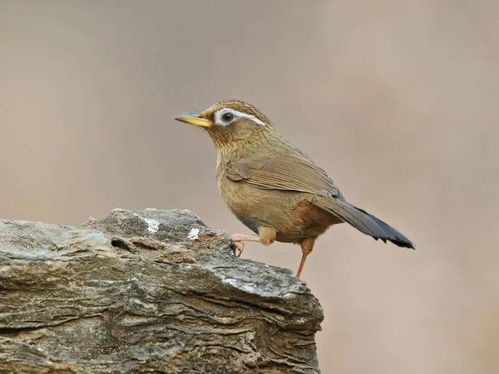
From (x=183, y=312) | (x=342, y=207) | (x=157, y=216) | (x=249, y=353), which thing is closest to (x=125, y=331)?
(x=183, y=312)

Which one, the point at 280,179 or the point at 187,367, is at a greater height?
the point at 280,179

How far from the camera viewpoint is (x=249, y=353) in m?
3.91

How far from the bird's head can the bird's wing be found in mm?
278

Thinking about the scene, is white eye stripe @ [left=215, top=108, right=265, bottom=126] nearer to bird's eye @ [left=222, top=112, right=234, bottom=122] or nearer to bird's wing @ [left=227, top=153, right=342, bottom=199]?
bird's eye @ [left=222, top=112, right=234, bottom=122]

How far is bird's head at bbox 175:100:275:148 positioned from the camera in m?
5.94

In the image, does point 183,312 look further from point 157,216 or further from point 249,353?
point 157,216

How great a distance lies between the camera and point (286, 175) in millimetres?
5520

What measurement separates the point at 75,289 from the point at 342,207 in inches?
72.4

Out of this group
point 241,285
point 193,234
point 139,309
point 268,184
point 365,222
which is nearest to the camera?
point 139,309

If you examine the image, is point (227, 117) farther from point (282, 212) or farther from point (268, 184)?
point (282, 212)

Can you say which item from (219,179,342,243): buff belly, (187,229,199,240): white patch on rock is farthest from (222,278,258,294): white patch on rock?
(219,179,342,243): buff belly

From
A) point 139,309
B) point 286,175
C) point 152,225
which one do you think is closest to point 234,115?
point 286,175

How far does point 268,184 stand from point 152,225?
1016 mm

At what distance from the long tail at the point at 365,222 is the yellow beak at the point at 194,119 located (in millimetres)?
1089
